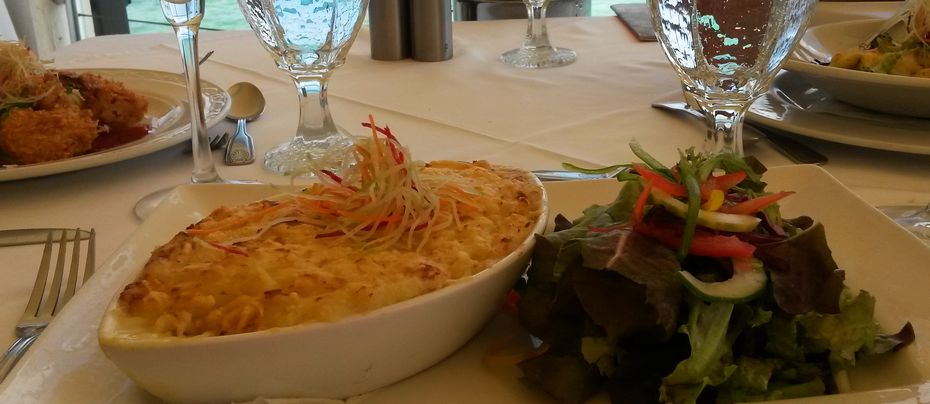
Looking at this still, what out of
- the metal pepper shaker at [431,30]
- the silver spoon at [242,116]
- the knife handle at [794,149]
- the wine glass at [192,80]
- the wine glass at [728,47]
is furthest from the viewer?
the metal pepper shaker at [431,30]

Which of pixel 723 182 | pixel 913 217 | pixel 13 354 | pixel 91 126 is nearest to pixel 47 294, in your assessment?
pixel 13 354

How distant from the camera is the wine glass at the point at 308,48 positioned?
1.12 meters

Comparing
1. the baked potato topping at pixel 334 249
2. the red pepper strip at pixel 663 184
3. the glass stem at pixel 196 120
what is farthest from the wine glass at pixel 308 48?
the red pepper strip at pixel 663 184

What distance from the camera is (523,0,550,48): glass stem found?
5.75 ft

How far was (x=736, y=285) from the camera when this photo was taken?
1.85 ft

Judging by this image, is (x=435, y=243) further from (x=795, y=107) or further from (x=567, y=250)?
(x=795, y=107)

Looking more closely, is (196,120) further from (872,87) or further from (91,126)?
(872,87)

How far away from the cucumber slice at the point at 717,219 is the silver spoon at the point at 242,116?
0.72 m

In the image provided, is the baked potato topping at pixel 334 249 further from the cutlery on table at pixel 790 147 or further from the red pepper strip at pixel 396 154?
the cutlery on table at pixel 790 147

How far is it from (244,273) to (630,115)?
0.90 metres

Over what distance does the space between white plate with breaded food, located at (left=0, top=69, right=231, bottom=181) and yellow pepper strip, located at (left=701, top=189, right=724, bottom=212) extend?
0.78 meters

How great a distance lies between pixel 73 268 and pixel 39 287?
0.04 meters

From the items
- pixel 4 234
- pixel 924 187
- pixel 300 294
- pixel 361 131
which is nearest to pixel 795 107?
pixel 924 187

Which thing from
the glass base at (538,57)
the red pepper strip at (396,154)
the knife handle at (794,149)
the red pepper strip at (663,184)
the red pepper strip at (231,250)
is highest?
the red pepper strip at (396,154)
